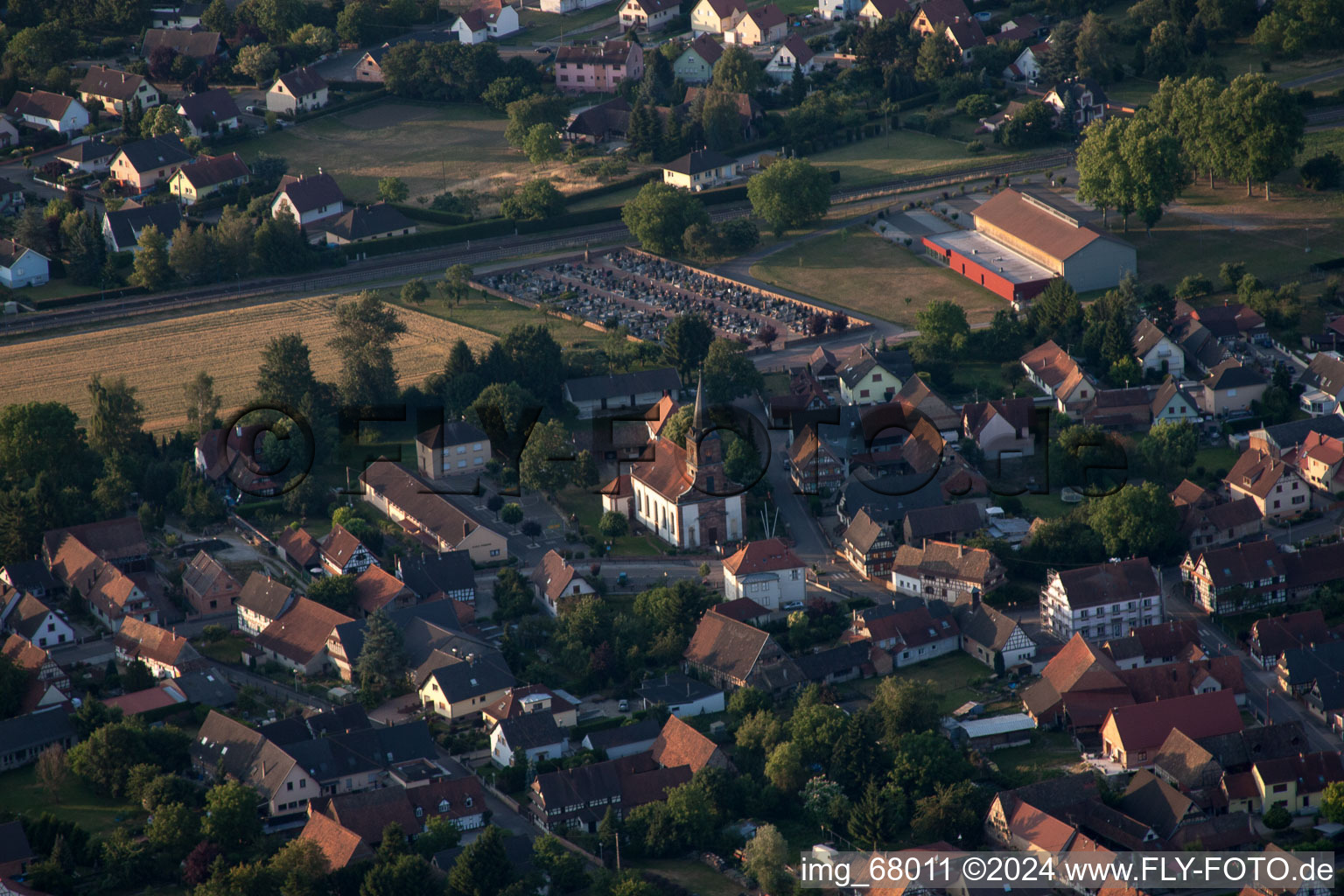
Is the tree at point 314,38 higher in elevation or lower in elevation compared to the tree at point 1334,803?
higher

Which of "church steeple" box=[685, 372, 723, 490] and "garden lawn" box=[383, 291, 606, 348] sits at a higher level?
"church steeple" box=[685, 372, 723, 490]

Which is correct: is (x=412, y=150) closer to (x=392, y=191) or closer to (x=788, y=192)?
(x=392, y=191)

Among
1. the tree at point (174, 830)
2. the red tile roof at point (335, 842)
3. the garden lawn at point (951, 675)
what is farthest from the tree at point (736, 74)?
the tree at point (174, 830)

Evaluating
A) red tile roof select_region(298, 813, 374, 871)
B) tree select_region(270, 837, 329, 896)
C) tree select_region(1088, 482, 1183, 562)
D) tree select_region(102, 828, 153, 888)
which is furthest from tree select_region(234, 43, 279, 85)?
tree select_region(270, 837, 329, 896)

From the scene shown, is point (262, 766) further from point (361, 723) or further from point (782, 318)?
point (782, 318)

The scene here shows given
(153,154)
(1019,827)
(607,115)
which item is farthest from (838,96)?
(1019,827)

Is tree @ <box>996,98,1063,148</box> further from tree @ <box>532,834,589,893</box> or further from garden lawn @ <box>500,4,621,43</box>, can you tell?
tree @ <box>532,834,589,893</box>

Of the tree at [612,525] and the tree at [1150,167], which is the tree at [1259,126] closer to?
the tree at [1150,167]
